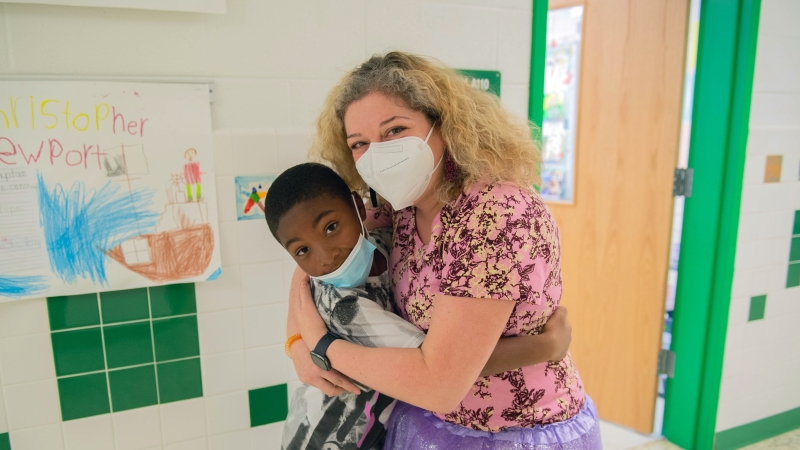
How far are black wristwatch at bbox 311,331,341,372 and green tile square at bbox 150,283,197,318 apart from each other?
0.51 m

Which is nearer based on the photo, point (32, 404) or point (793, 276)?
point (32, 404)

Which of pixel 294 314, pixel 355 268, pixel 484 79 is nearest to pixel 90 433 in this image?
pixel 294 314

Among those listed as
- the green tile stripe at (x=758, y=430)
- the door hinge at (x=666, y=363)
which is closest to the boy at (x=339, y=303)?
the door hinge at (x=666, y=363)

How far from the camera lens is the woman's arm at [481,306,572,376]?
106 cm

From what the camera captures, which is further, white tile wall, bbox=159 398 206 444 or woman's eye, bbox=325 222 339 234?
white tile wall, bbox=159 398 206 444

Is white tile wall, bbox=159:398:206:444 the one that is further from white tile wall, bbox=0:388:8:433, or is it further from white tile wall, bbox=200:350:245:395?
white tile wall, bbox=0:388:8:433

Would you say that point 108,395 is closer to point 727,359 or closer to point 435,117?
point 435,117

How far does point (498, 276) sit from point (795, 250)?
2.16m

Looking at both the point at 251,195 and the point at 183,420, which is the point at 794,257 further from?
the point at 183,420

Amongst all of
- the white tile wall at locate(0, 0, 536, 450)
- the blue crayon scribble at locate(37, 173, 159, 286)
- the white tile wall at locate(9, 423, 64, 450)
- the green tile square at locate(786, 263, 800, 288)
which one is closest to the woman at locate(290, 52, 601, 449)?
the white tile wall at locate(0, 0, 536, 450)

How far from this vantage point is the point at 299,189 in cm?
114

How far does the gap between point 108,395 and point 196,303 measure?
0.34m

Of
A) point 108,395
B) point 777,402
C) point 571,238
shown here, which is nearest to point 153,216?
point 108,395

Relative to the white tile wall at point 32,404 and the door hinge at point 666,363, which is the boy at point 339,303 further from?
the door hinge at point 666,363
